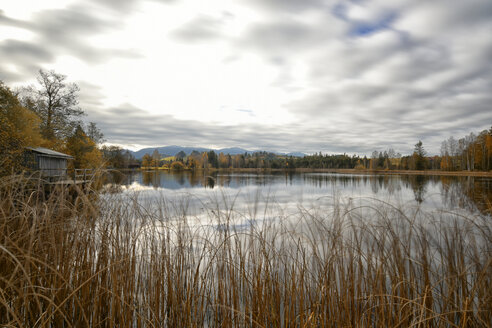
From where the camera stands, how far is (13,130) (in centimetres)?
1399

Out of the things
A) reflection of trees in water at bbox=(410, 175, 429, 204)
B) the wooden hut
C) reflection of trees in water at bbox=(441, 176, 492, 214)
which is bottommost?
reflection of trees in water at bbox=(410, 175, 429, 204)

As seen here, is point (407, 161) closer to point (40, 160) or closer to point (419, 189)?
point (419, 189)

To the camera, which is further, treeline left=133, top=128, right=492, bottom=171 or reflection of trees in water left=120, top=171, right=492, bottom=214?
treeline left=133, top=128, right=492, bottom=171

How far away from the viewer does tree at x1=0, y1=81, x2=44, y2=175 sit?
1235 centimetres

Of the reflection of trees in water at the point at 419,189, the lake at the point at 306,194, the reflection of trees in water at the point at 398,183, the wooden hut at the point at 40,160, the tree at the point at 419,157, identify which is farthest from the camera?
the tree at the point at 419,157

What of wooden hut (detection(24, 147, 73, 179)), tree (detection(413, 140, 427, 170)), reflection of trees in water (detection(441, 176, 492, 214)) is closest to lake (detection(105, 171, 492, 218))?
reflection of trees in water (detection(441, 176, 492, 214))

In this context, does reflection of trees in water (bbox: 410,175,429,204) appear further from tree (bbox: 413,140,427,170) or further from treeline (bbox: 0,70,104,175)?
tree (bbox: 413,140,427,170)

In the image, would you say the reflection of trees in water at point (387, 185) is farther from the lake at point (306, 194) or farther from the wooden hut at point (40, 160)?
the wooden hut at point (40, 160)

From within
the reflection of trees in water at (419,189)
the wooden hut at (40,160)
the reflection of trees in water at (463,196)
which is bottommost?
the reflection of trees in water at (419,189)

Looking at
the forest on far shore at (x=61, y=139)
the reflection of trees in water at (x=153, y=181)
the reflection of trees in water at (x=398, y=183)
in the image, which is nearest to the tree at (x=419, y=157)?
the forest on far shore at (x=61, y=139)

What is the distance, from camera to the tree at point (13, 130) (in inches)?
486

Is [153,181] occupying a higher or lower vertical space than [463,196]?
higher

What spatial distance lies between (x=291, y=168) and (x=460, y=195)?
383ft

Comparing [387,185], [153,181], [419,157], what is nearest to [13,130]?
[153,181]
